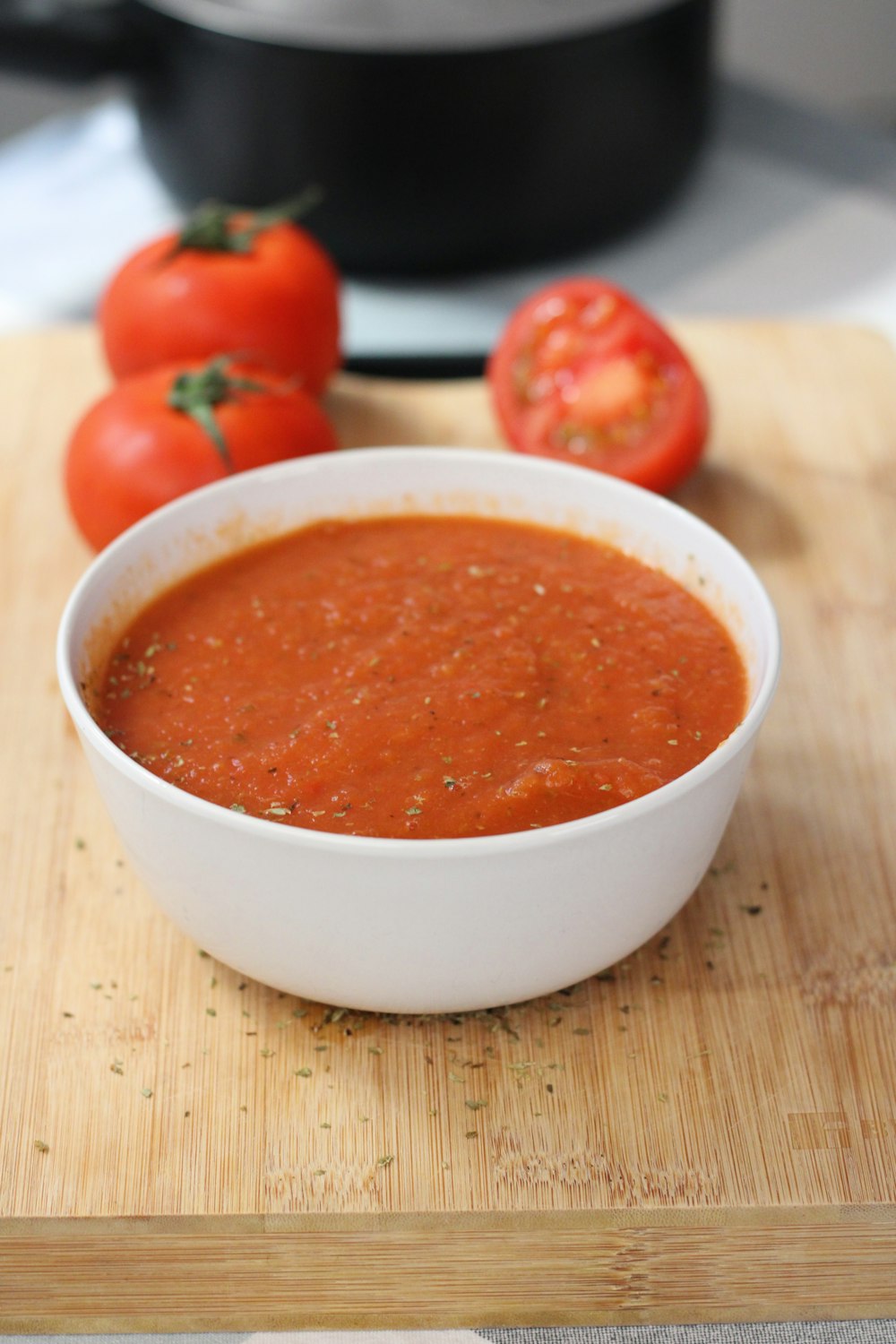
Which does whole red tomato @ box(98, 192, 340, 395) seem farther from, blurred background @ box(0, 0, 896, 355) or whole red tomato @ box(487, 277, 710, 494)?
blurred background @ box(0, 0, 896, 355)

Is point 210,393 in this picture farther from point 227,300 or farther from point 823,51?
point 823,51

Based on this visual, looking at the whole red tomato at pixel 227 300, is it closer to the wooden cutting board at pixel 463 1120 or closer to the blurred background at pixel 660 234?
the blurred background at pixel 660 234

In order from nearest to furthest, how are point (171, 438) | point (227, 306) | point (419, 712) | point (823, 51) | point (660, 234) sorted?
point (419, 712), point (171, 438), point (227, 306), point (660, 234), point (823, 51)

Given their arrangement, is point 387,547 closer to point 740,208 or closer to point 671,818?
point 671,818

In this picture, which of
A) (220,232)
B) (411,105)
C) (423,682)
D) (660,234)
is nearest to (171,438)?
(220,232)

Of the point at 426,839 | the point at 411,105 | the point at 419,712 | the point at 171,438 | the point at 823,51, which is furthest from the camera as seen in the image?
the point at 823,51

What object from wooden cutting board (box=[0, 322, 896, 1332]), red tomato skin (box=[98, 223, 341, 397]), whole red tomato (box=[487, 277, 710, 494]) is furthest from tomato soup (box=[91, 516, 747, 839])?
red tomato skin (box=[98, 223, 341, 397])

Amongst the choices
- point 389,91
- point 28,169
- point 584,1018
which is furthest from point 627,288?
point 584,1018
